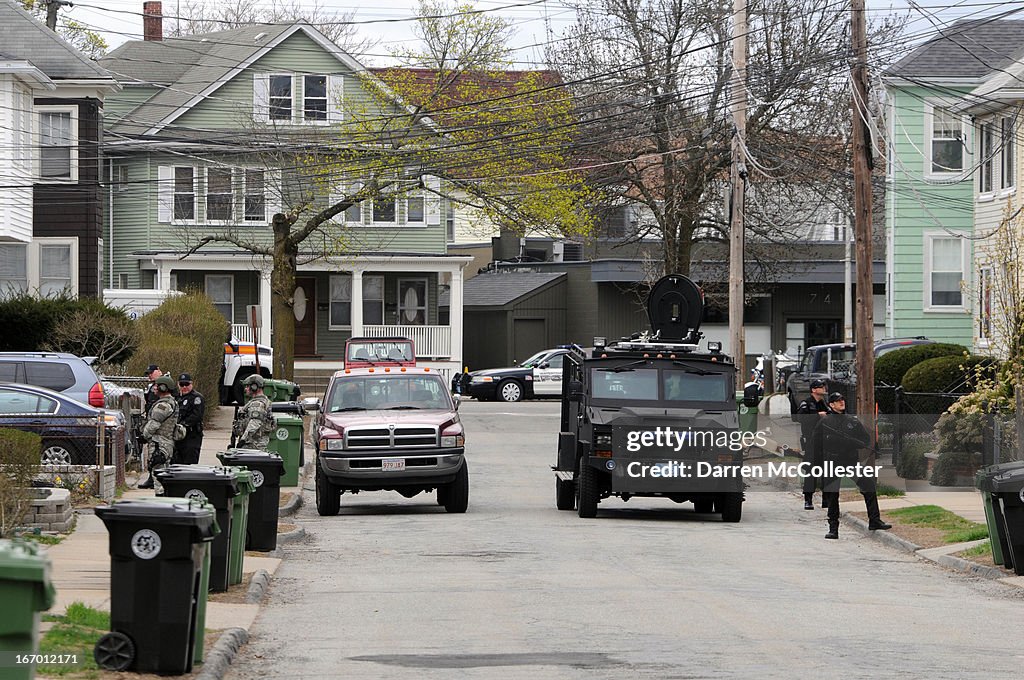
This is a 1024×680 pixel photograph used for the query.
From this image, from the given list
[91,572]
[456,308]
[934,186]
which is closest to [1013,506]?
[91,572]

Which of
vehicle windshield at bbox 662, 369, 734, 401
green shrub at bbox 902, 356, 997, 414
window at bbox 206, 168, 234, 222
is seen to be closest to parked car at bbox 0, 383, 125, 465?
vehicle windshield at bbox 662, 369, 734, 401

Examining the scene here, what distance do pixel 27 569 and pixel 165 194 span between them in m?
42.1

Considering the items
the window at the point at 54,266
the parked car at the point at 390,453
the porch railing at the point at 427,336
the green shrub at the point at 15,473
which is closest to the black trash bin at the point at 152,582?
the green shrub at the point at 15,473

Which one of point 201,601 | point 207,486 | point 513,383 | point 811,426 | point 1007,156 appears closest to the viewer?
point 201,601

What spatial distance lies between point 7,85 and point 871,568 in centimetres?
2395

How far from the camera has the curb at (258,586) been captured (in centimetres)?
1226

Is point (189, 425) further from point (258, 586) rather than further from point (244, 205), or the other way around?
point (244, 205)

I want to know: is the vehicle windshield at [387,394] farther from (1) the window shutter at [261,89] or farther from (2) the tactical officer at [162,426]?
(1) the window shutter at [261,89]

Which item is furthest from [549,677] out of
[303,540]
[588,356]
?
[588,356]

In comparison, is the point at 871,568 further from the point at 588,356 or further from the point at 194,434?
the point at 194,434

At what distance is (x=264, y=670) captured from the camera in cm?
946

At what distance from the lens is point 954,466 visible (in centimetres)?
2198

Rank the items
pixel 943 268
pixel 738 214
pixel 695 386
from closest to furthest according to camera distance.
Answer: pixel 695 386 < pixel 738 214 < pixel 943 268

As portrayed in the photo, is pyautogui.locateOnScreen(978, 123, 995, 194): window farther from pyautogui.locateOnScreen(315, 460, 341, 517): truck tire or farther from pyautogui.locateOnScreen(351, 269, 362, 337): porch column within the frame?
pyautogui.locateOnScreen(351, 269, 362, 337): porch column
